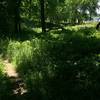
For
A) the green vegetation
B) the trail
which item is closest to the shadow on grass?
the green vegetation

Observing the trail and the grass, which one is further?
the trail

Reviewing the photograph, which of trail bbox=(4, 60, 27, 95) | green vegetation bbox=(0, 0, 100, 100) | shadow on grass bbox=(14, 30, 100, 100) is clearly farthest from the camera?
trail bbox=(4, 60, 27, 95)

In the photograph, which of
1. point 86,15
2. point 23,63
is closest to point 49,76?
point 23,63

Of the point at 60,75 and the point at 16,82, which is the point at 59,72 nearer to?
the point at 60,75

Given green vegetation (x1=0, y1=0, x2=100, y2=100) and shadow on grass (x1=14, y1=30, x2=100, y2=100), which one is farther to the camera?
green vegetation (x1=0, y1=0, x2=100, y2=100)

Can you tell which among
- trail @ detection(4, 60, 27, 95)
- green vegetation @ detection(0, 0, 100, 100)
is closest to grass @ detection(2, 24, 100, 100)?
green vegetation @ detection(0, 0, 100, 100)

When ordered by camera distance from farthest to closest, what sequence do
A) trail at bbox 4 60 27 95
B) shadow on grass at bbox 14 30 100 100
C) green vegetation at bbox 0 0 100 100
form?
1. trail at bbox 4 60 27 95
2. green vegetation at bbox 0 0 100 100
3. shadow on grass at bbox 14 30 100 100

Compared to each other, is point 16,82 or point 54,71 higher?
point 54,71

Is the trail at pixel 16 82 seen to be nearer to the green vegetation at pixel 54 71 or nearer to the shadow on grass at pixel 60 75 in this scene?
the green vegetation at pixel 54 71

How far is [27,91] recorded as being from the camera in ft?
28.4

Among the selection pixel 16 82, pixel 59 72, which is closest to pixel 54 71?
pixel 59 72

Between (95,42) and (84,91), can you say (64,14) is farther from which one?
(84,91)

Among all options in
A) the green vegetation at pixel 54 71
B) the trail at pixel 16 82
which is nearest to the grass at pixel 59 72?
the green vegetation at pixel 54 71

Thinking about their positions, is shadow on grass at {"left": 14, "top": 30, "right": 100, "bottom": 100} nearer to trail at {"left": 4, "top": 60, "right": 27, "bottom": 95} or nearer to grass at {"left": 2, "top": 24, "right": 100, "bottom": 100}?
grass at {"left": 2, "top": 24, "right": 100, "bottom": 100}
